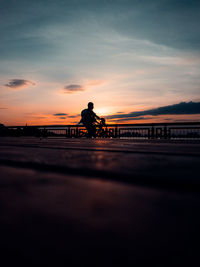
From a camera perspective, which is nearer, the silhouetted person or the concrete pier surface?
the concrete pier surface

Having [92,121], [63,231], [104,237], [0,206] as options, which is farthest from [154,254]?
[92,121]

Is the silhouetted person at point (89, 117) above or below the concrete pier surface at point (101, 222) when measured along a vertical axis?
above

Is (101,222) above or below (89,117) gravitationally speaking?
below

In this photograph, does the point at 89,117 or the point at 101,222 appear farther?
the point at 89,117

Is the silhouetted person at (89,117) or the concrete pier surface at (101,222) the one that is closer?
the concrete pier surface at (101,222)

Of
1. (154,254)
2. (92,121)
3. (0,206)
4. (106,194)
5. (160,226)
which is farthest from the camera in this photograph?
(92,121)

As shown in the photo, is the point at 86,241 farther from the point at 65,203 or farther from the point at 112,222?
the point at 65,203

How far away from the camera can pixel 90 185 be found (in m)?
1.02

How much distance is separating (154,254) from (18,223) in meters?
0.35

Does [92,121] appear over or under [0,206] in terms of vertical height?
over

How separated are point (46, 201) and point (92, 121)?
436 inches

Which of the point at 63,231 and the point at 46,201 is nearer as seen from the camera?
the point at 63,231

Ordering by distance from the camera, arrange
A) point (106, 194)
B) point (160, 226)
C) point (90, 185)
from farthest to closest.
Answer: point (90, 185), point (106, 194), point (160, 226)

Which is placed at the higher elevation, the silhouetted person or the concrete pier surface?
the silhouetted person
